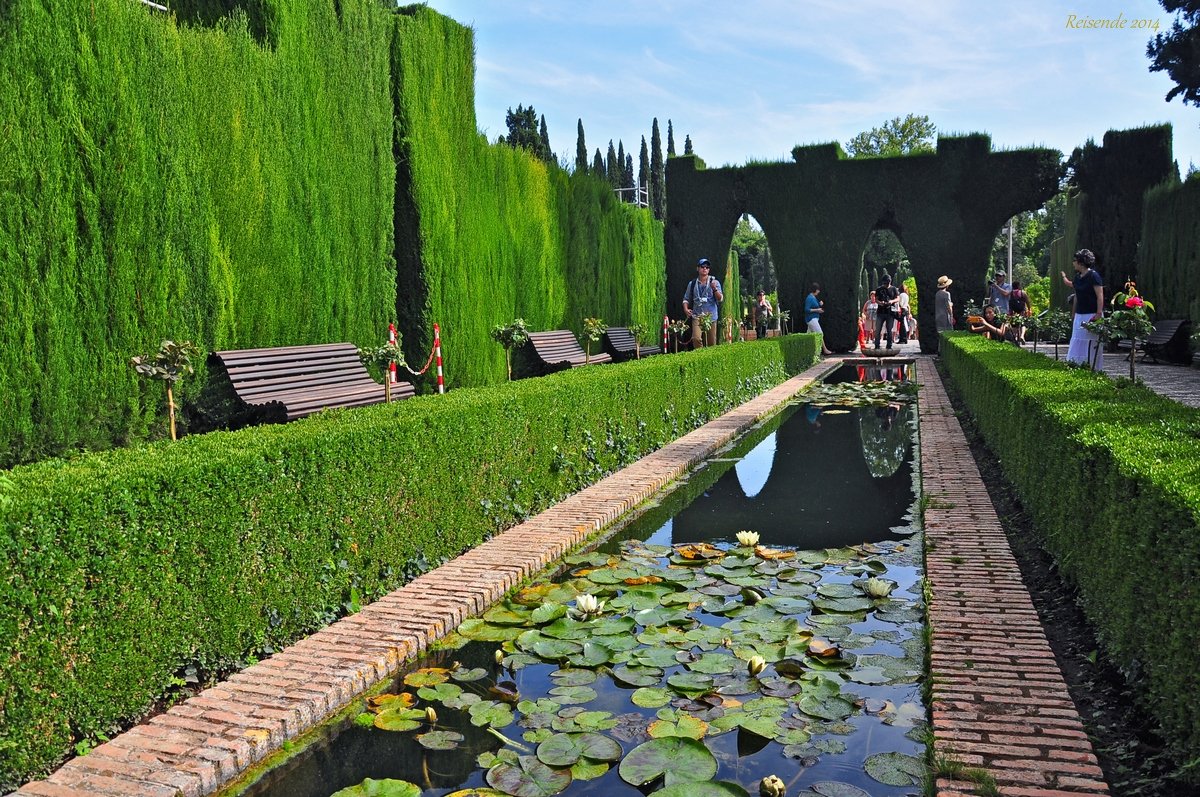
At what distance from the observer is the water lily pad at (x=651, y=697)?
310 cm

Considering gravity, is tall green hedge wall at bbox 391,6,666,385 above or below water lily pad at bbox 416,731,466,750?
above

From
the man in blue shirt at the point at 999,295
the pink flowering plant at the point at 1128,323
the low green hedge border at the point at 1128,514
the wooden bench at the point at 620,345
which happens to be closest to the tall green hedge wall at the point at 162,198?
the low green hedge border at the point at 1128,514

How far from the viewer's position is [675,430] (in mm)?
9438

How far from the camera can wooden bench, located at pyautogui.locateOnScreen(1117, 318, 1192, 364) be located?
16.0 m

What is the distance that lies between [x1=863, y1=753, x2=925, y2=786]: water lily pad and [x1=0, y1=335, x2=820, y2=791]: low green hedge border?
7.43 feet

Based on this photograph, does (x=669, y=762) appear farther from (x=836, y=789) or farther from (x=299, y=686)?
(x=299, y=686)

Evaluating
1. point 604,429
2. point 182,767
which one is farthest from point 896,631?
point 604,429

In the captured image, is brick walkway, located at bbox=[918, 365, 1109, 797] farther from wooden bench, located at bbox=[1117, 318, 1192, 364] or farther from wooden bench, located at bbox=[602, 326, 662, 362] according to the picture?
wooden bench, located at bbox=[1117, 318, 1192, 364]

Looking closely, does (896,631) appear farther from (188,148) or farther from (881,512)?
(188,148)

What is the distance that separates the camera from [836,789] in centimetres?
254

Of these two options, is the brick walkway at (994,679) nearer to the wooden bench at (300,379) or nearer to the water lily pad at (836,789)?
the water lily pad at (836,789)

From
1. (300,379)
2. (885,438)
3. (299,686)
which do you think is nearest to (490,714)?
(299,686)

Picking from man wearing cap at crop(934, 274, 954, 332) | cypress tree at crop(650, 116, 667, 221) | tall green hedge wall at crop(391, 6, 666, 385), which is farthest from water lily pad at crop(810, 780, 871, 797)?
cypress tree at crop(650, 116, 667, 221)

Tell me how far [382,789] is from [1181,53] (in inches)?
1164
